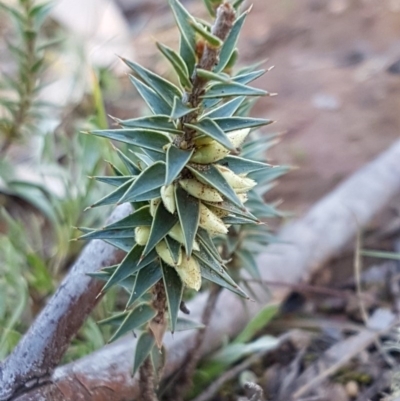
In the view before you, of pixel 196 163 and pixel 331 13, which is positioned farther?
pixel 331 13

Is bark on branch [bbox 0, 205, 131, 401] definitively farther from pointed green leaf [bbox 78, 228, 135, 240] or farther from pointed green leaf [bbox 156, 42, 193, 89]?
pointed green leaf [bbox 156, 42, 193, 89]

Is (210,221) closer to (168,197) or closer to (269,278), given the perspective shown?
(168,197)

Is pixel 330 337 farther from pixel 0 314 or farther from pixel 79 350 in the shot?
pixel 0 314

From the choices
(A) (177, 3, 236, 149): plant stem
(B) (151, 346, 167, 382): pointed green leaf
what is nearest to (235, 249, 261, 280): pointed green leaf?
(B) (151, 346, 167, 382): pointed green leaf

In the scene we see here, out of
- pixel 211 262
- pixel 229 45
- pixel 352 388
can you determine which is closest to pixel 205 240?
pixel 211 262

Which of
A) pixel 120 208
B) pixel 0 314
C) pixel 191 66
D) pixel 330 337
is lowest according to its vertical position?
pixel 330 337

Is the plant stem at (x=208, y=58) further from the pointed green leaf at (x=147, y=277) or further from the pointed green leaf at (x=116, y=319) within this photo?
the pointed green leaf at (x=116, y=319)

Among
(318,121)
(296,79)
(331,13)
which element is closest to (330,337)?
(318,121)
